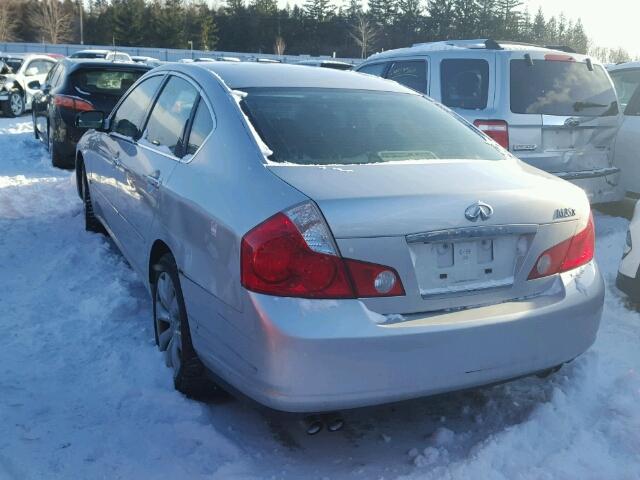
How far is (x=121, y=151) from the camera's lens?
15.1 feet

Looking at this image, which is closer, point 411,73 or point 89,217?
point 89,217

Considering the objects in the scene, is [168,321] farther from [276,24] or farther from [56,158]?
[276,24]

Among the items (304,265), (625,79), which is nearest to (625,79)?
(625,79)

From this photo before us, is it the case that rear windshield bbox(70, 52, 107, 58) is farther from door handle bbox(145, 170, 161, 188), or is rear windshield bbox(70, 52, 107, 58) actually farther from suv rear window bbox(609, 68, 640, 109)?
door handle bbox(145, 170, 161, 188)

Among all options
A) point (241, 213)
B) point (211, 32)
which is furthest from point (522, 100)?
point (211, 32)

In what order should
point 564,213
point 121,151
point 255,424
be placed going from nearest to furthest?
1. point 564,213
2. point 255,424
3. point 121,151

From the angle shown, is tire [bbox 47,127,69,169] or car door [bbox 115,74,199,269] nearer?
car door [bbox 115,74,199,269]

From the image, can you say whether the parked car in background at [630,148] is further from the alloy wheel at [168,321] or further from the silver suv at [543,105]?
the alloy wheel at [168,321]

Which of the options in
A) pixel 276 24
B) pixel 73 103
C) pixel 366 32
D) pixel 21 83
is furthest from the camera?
pixel 276 24

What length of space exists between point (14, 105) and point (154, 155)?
1599cm

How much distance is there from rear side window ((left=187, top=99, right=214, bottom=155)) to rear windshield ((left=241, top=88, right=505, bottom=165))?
0.21 metres

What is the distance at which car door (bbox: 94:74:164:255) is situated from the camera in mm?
4426

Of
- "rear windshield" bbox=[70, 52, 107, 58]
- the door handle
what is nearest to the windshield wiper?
the door handle

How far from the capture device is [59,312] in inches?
175
